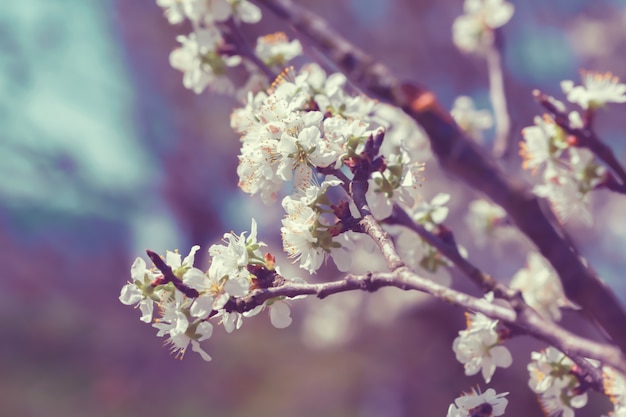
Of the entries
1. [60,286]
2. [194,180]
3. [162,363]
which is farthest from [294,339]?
[60,286]

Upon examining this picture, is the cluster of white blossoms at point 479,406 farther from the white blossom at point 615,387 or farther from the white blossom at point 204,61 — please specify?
the white blossom at point 204,61

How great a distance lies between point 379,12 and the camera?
6.39 metres

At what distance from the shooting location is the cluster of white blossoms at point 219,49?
1.21 meters

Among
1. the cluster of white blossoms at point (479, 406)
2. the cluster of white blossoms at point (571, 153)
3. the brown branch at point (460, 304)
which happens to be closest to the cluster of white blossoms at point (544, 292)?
the cluster of white blossoms at point (571, 153)

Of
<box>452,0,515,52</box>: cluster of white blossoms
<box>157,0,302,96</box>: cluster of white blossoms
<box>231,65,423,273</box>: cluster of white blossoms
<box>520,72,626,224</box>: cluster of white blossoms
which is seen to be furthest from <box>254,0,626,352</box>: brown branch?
<box>452,0,515,52</box>: cluster of white blossoms

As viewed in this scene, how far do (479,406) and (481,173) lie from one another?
1.33 ft

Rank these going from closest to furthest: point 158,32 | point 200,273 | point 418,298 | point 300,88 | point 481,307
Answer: point 481,307, point 200,273, point 300,88, point 418,298, point 158,32

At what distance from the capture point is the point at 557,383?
3.12ft

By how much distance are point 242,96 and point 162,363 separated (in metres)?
6.80

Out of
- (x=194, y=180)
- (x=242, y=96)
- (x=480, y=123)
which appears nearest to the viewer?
(x=242, y=96)

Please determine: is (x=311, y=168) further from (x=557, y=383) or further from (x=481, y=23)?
(x=481, y=23)

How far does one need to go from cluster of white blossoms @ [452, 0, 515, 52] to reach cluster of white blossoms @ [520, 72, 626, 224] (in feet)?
1.70

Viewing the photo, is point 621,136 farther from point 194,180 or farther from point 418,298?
point 194,180

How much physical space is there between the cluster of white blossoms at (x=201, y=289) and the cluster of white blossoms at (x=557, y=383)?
1.47ft
